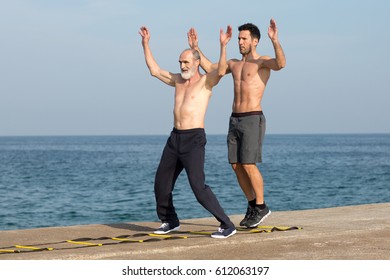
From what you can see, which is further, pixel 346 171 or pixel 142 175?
pixel 346 171

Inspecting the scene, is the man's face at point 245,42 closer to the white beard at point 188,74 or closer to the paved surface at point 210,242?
the white beard at point 188,74

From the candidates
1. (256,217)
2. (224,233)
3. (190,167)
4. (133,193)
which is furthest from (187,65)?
(133,193)

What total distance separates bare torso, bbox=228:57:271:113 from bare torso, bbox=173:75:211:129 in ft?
1.93

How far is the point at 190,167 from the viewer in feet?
32.8

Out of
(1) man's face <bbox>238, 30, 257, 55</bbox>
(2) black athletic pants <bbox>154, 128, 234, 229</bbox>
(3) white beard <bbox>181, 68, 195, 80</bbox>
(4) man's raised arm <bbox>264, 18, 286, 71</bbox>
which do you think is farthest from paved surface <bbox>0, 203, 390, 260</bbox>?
(1) man's face <bbox>238, 30, 257, 55</bbox>

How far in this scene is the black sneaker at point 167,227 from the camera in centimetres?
1058

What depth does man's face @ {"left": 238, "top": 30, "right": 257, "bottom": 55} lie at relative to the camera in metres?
10.6

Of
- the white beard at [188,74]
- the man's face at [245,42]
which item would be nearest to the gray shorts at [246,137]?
the man's face at [245,42]

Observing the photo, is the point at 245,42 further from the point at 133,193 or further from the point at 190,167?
the point at 133,193

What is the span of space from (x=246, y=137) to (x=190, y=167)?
36.6 inches

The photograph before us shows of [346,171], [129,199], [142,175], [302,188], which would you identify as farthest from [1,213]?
[346,171]

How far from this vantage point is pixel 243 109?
10.6 metres
